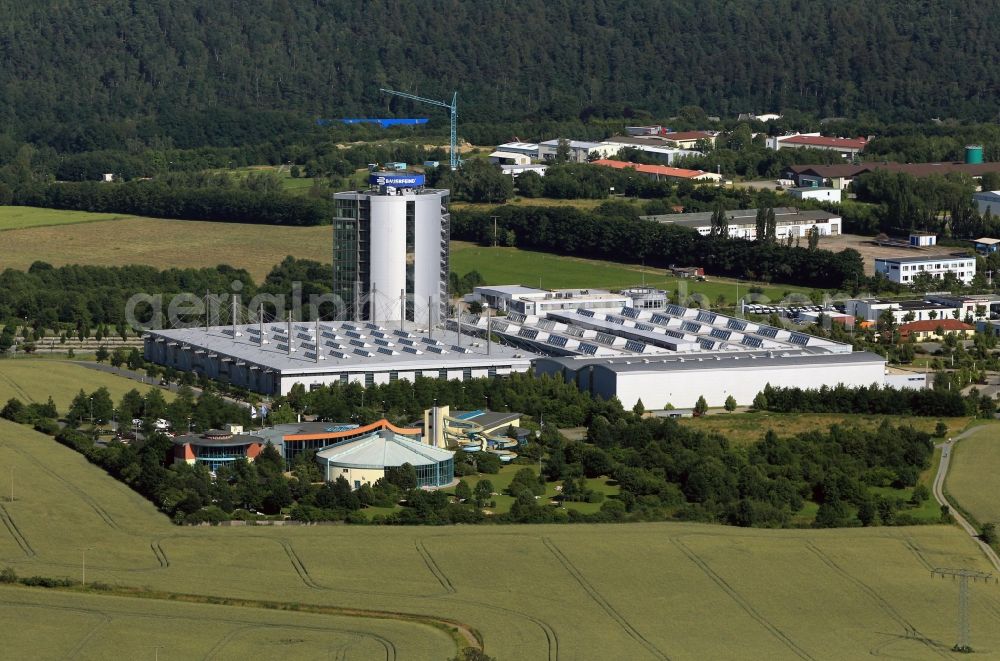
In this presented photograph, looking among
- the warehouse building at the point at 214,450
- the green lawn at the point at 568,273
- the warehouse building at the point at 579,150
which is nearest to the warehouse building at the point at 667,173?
the warehouse building at the point at 579,150

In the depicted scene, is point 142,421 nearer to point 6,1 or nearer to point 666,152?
point 666,152

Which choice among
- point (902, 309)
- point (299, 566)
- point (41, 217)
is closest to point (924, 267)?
point (902, 309)

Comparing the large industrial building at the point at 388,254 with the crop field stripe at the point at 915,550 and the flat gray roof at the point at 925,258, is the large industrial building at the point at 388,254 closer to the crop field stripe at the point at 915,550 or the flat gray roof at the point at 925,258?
the flat gray roof at the point at 925,258

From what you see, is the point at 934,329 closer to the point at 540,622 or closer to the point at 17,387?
the point at 17,387

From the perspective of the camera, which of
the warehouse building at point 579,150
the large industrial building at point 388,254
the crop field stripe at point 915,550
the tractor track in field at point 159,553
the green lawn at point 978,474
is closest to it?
the tractor track in field at point 159,553

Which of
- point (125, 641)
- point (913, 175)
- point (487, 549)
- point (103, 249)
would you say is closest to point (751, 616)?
point (487, 549)

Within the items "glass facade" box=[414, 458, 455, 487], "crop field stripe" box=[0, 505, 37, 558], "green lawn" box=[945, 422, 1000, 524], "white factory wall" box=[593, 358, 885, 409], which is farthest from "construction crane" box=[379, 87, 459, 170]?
"crop field stripe" box=[0, 505, 37, 558]
